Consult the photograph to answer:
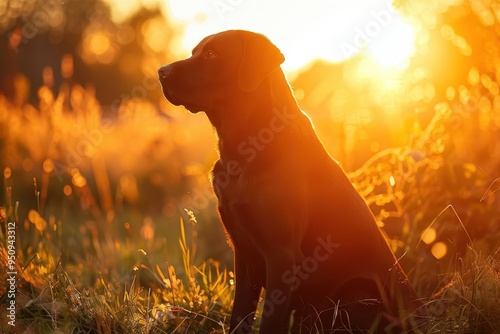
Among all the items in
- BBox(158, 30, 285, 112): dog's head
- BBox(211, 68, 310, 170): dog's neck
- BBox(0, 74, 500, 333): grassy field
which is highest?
BBox(158, 30, 285, 112): dog's head

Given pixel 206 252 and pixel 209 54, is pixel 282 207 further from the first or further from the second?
pixel 206 252

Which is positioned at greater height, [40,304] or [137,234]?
[40,304]

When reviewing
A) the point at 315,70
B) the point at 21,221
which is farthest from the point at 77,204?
the point at 315,70

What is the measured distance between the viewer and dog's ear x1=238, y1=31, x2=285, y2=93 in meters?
3.42

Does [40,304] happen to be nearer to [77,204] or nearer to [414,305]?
[414,305]

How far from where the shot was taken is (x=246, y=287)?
362cm

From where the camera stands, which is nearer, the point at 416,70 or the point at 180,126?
the point at 416,70

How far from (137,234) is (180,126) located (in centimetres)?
445

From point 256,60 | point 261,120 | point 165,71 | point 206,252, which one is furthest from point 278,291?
point 206,252

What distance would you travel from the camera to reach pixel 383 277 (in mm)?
3494

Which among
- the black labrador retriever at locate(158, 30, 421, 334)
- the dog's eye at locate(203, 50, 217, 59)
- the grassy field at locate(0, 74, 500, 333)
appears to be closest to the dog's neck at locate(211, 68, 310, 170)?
the black labrador retriever at locate(158, 30, 421, 334)

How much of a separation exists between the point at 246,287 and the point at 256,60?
1248 millimetres

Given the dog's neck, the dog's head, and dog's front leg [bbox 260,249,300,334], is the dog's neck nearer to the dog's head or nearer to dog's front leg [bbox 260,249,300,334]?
the dog's head

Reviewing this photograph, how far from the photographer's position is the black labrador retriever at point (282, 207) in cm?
331
